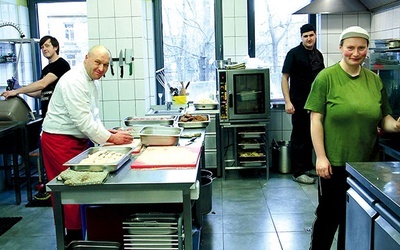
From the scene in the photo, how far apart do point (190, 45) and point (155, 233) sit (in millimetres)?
3484

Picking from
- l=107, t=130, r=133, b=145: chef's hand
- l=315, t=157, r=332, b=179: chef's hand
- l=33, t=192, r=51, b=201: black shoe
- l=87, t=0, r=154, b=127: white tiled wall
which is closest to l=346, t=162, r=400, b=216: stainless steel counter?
l=315, t=157, r=332, b=179: chef's hand

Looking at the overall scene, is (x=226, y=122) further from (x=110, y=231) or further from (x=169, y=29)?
(x=110, y=231)

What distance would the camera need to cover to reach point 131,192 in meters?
2.17

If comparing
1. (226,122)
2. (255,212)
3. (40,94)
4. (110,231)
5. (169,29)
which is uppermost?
(169,29)

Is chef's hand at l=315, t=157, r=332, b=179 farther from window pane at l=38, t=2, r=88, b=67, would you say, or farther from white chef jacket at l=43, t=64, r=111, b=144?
window pane at l=38, t=2, r=88, b=67

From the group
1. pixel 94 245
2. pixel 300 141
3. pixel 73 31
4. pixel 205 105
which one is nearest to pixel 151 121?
pixel 205 105

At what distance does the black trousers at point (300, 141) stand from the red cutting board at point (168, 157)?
7.04 ft

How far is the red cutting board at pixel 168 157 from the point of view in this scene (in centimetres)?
241

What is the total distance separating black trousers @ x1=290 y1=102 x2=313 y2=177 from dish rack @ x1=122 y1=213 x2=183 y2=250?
8.86ft

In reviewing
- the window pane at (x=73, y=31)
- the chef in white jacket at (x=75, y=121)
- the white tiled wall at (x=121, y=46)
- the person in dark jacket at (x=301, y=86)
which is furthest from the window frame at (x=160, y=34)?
the chef in white jacket at (x=75, y=121)

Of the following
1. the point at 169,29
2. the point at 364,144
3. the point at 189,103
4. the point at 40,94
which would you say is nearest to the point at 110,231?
the point at 364,144

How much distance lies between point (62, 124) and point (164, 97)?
2.49 meters

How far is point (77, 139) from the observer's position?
123 inches

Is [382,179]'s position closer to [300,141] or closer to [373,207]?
[373,207]
